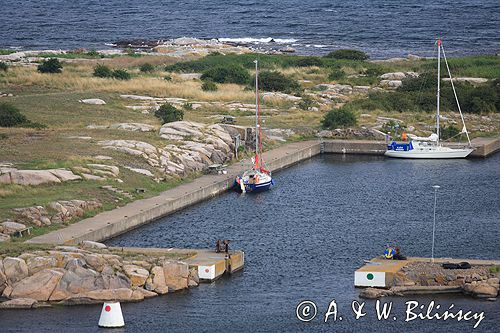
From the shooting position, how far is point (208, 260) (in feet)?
200

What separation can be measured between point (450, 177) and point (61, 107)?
3108 cm

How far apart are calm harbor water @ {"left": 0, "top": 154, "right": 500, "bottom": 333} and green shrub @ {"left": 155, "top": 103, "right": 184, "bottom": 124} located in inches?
401

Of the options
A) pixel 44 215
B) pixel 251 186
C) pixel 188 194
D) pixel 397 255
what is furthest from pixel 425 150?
pixel 44 215

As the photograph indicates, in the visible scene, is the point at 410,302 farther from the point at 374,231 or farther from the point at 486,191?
the point at 486,191

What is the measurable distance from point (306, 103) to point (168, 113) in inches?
748

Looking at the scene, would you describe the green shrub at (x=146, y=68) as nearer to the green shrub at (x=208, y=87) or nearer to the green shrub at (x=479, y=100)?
the green shrub at (x=208, y=87)

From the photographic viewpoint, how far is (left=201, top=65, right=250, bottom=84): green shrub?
413ft

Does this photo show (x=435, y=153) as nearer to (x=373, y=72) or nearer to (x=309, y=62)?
(x=373, y=72)

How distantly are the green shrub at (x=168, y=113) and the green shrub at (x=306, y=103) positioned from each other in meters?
16.4

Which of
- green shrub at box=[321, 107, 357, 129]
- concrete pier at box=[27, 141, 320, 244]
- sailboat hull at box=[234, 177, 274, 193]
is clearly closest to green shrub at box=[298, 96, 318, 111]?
green shrub at box=[321, 107, 357, 129]

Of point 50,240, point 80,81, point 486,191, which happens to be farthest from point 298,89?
point 50,240

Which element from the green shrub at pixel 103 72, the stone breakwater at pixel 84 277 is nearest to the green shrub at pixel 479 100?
the green shrub at pixel 103 72

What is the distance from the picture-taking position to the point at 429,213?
3071 inches

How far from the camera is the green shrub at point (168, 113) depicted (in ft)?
323
